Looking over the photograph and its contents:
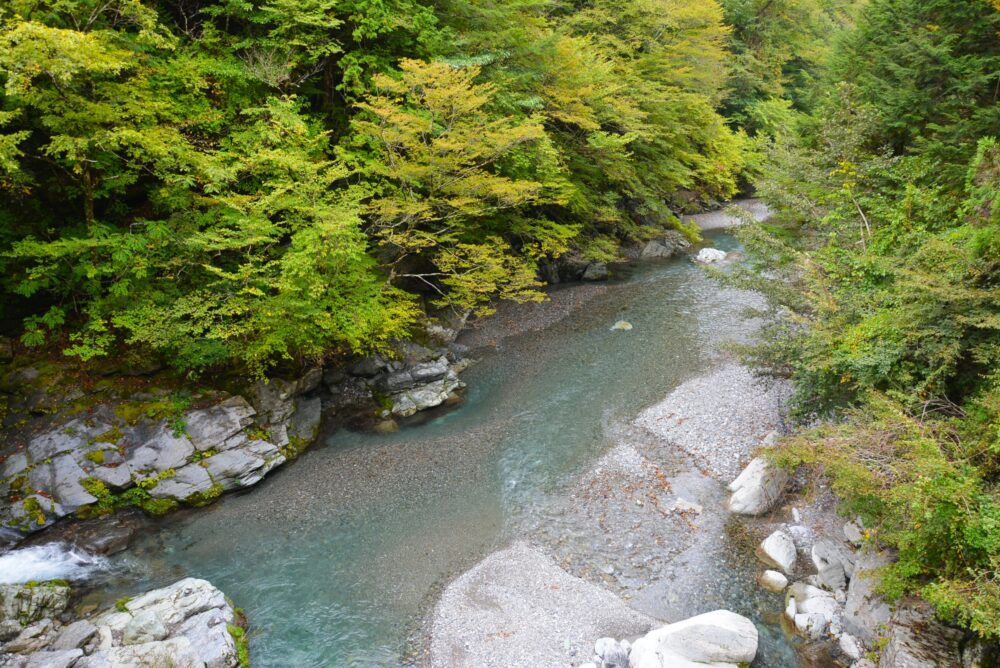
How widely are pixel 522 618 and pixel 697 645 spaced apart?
2.70 m

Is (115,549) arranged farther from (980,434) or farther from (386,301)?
(980,434)

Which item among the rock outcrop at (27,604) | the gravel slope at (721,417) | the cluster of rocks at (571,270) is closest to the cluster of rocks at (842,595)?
the gravel slope at (721,417)

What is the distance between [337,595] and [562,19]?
24288mm

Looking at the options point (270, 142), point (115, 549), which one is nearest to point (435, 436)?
point (115, 549)

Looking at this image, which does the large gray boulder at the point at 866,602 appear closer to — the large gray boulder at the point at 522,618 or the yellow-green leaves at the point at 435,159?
the large gray boulder at the point at 522,618

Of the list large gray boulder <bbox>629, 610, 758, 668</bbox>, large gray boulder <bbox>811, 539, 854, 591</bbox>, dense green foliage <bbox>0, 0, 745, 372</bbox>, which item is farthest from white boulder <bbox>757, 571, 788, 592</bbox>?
dense green foliage <bbox>0, 0, 745, 372</bbox>

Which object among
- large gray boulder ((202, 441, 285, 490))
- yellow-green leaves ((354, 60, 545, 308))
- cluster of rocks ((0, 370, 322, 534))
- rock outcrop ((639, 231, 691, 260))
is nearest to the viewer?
cluster of rocks ((0, 370, 322, 534))

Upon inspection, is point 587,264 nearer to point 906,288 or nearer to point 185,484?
point 906,288

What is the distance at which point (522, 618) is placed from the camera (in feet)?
27.0

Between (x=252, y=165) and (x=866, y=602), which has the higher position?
(x=252, y=165)

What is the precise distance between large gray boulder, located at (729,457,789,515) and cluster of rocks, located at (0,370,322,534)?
10158mm

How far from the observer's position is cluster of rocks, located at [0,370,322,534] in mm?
9719

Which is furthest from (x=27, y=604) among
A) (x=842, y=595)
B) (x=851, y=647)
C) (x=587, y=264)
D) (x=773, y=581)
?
(x=587, y=264)

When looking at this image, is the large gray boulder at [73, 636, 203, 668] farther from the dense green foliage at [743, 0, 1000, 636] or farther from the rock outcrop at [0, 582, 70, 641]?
the dense green foliage at [743, 0, 1000, 636]
